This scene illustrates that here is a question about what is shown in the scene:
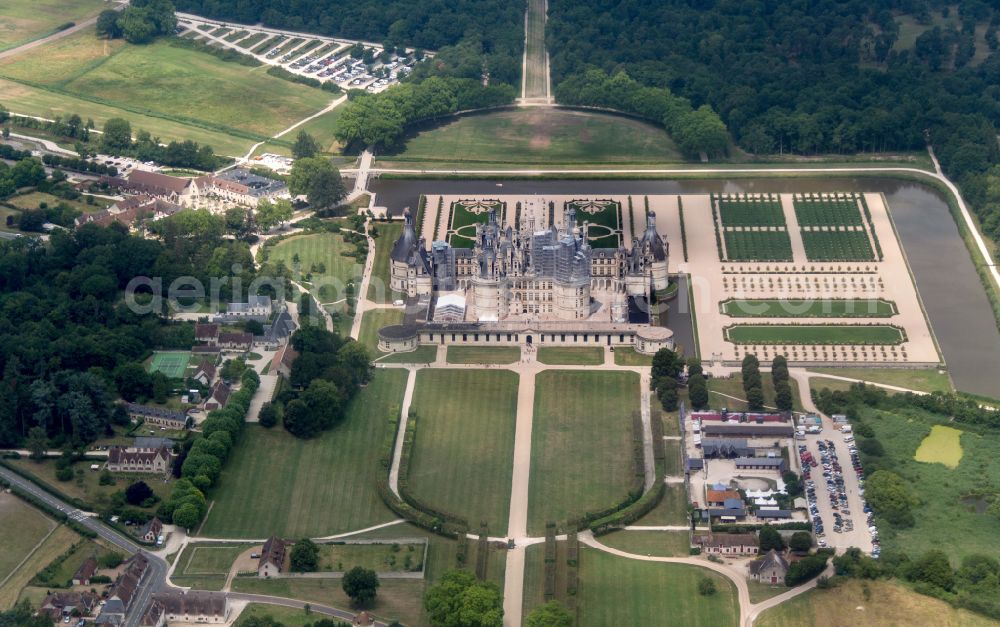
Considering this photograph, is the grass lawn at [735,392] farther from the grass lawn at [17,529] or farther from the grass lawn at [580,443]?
the grass lawn at [17,529]

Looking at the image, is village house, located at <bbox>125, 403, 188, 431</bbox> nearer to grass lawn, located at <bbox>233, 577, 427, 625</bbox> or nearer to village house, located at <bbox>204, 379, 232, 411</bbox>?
village house, located at <bbox>204, 379, 232, 411</bbox>

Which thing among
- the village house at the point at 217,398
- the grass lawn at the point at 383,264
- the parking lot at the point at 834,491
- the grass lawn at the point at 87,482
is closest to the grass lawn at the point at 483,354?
the grass lawn at the point at 383,264

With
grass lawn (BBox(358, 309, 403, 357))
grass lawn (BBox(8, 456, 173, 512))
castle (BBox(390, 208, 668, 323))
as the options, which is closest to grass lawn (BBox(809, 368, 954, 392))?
castle (BBox(390, 208, 668, 323))

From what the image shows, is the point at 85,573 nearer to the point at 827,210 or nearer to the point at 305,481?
the point at 305,481

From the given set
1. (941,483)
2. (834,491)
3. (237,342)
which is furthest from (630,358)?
(237,342)

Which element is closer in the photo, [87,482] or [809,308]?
[87,482]

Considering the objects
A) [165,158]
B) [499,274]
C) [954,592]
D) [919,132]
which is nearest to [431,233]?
[499,274]
